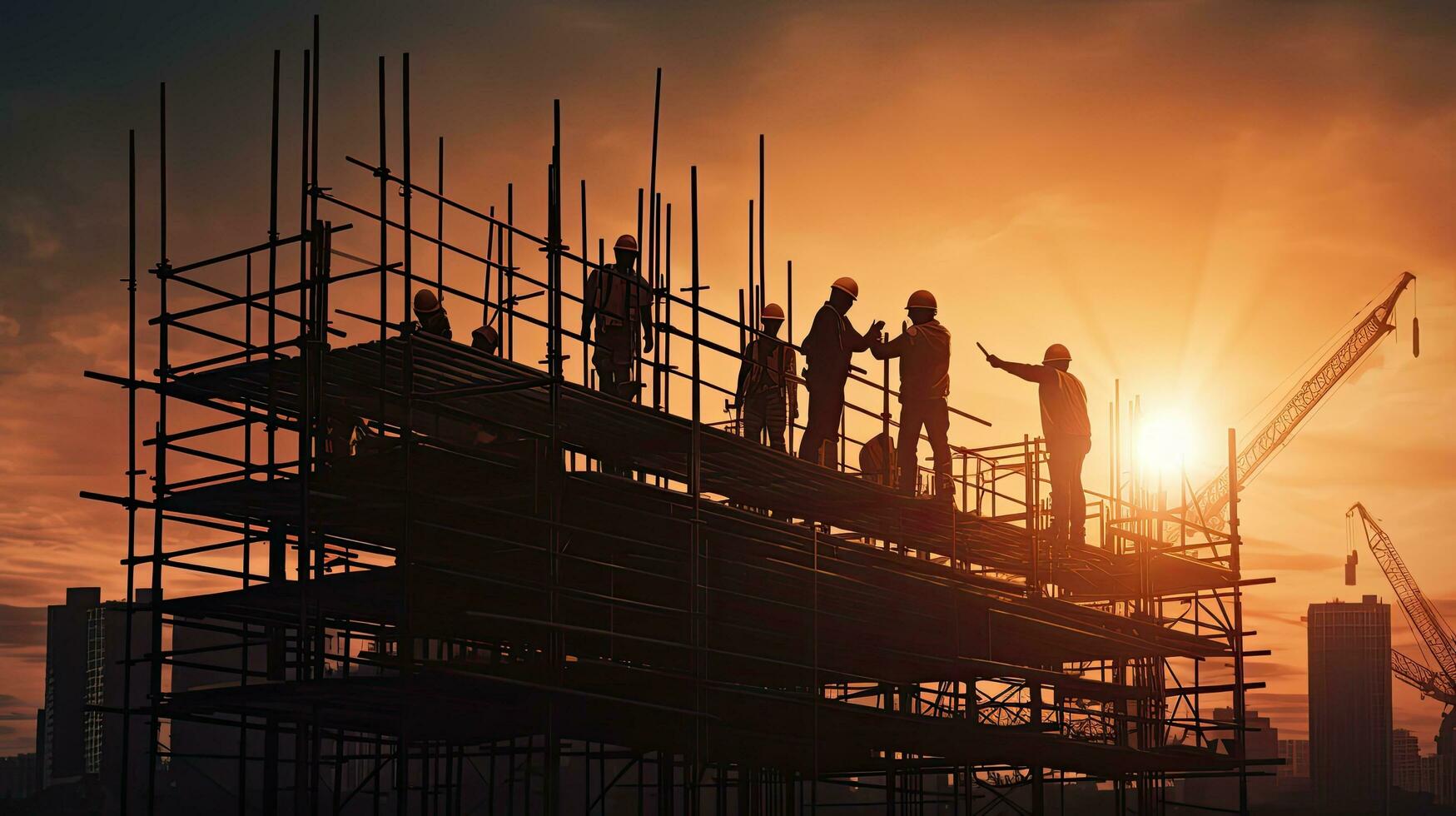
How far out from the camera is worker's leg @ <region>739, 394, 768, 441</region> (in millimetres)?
22672

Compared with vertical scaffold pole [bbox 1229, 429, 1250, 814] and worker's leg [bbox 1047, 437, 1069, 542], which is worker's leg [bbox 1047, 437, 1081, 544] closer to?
worker's leg [bbox 1047, 437, 1069, 542]

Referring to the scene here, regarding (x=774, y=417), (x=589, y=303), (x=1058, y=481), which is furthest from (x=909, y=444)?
(x=589, y=303)

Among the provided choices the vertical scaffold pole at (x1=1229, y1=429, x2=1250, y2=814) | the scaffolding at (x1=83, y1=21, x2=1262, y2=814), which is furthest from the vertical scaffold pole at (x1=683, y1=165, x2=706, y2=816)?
the vertical scaffold pole at (x1=1229, y1=429, x2=1250, y2=814)

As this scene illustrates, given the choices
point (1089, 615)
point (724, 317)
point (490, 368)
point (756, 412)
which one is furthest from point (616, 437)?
point (1089, 615)

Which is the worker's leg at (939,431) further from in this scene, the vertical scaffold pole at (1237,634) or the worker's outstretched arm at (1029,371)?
the vertical scaffold pole at (1237,634)

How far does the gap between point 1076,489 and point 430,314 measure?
34.3 ft

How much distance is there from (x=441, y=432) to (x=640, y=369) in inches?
119

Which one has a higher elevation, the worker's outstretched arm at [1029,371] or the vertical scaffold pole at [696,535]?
the worker's outstretched arm at [1029,371]

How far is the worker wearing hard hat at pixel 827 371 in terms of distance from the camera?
69.1 feet

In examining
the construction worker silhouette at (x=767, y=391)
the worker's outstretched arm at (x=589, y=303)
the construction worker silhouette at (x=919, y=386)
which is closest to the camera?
the worker's outstretched arm at (x=589, y=303)

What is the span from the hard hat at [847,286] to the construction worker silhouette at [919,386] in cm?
73

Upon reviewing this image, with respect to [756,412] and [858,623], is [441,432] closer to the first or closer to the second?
[756,412]

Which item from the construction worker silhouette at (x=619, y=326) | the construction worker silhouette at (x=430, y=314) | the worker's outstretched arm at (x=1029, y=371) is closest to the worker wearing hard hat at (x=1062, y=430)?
the worker's outstretched arm at (x=1029, y=371)

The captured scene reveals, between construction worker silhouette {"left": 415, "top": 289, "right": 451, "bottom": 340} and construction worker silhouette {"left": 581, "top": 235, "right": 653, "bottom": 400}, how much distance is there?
1.82 m
